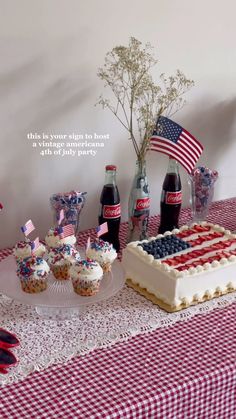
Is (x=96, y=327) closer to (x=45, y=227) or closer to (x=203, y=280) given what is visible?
(x=203, y=280)

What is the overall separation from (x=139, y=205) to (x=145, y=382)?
69 cm

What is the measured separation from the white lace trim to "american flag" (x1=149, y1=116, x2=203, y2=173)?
1.60ft

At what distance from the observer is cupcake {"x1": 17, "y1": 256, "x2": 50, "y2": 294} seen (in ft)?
4.92

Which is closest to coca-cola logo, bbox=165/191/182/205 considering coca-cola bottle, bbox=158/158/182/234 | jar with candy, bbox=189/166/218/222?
coca-cola bottle, bbox=158/158/182/234

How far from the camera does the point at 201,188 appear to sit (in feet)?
6.72

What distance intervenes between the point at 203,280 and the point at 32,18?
2.82 feet

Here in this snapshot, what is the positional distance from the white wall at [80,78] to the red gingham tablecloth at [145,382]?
0.69 meters

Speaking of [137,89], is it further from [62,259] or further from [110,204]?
[62,259]

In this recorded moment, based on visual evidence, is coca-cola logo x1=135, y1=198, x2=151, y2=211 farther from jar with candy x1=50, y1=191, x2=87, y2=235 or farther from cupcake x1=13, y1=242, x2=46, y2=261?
cupcake x1=13, y1=242, x2=46, y2=261

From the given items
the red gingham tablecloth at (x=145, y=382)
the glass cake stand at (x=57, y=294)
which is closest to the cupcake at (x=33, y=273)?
the glass cake stand at (x=57, y=294)

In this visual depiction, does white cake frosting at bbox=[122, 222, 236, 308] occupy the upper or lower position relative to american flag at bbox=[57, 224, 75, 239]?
lower

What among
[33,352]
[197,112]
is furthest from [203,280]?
[197,112]

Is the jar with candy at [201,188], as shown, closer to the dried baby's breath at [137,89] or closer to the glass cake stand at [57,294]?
the dried baby's breath at [137,89]

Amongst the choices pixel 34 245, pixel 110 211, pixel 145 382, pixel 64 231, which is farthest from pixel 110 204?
pixel 145 382
